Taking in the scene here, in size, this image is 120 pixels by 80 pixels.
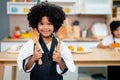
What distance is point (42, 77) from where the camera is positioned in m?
1.43

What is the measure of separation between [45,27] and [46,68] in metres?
0.24

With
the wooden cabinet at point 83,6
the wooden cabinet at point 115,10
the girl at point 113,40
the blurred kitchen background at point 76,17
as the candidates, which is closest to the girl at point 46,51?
the girl at point 113,40

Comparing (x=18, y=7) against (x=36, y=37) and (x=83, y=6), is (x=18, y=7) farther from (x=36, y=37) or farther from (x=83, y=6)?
(x=36, y=37)

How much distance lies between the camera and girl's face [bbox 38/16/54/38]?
4.56ft

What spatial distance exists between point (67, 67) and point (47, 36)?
22 cm

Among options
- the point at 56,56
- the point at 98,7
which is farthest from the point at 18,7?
the point at 56,56

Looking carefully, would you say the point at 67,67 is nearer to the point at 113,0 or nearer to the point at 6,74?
the point at 6,74

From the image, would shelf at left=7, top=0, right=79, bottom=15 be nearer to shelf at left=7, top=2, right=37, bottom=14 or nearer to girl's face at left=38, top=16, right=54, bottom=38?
shelf at left=7, top=2, right=37, bottom=14

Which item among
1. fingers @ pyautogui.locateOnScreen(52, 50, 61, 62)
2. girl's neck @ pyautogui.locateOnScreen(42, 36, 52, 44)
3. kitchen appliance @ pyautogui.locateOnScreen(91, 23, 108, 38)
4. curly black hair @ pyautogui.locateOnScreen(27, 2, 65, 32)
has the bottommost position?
kitchen appliance @ pyautogui.locateOnScreen(91, 23, 108, 38)

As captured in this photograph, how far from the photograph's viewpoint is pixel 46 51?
4.64 ft

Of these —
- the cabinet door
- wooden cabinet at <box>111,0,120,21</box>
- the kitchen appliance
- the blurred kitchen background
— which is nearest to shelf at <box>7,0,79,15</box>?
the blurred kitchen background

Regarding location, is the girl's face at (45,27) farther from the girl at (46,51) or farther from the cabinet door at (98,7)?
the cabinet door at (98,7)

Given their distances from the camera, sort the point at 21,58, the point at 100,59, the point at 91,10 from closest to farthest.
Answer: the point at 21,58 < the point at 100,59 < the point at 91,10

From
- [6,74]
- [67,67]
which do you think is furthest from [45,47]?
[6,74]
